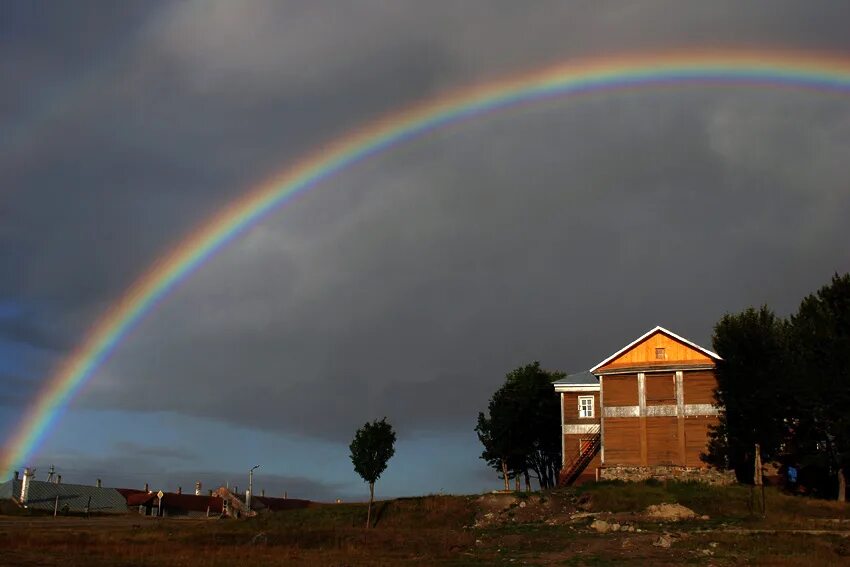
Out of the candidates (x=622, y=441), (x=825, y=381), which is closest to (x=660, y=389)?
(x=622, y=441)

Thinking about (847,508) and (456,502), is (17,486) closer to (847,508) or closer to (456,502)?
(456,502)

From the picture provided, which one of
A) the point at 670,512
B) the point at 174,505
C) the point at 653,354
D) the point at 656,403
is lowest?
the point at 174,505

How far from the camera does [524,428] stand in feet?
221

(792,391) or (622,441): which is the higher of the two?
(792,391)

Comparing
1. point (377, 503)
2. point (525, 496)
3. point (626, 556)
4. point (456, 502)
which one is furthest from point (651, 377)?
point (626, 556)

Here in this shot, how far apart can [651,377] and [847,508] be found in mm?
14582

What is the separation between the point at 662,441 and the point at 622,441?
8.31 ft

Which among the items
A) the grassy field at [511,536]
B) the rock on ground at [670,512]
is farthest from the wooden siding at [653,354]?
the rock on ground at [670,512]

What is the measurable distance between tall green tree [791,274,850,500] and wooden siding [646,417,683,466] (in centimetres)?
723

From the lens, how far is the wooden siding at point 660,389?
51.5 m

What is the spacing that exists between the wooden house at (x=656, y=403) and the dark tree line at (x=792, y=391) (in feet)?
4.02

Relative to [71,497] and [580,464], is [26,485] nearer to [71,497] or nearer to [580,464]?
[71,497]

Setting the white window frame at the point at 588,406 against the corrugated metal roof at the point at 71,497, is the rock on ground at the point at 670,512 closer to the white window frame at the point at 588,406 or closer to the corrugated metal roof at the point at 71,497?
the white window frame at the point at 588,406

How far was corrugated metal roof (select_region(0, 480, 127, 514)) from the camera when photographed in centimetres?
9900
